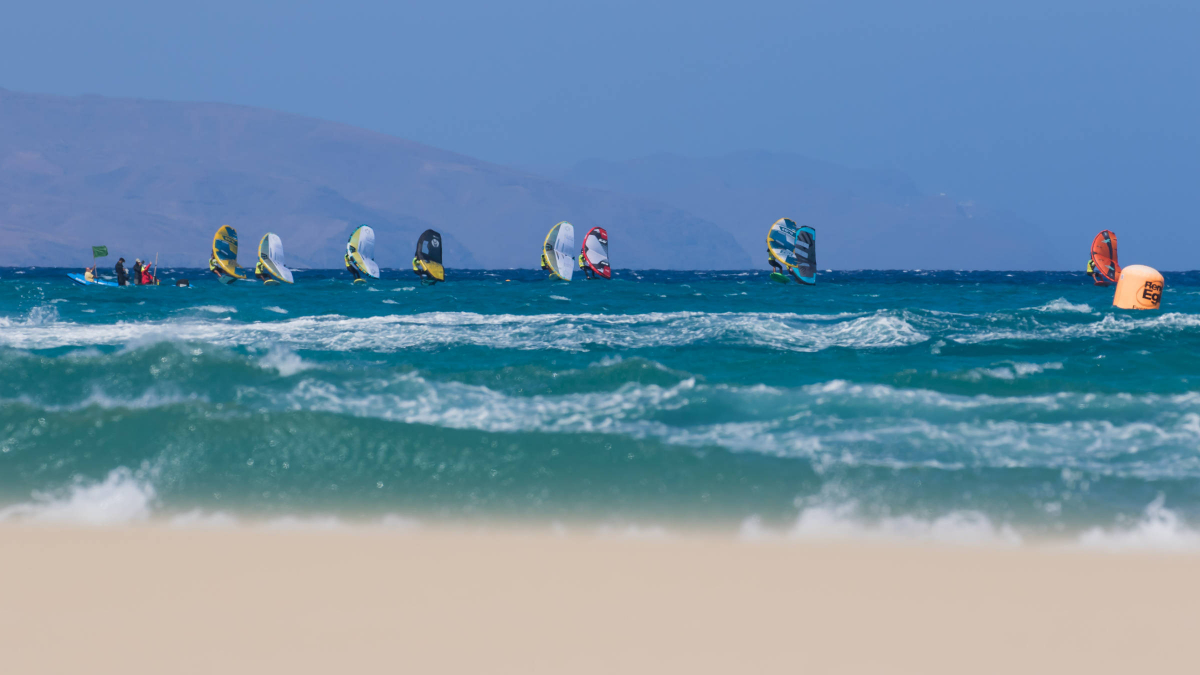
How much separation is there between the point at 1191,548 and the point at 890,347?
1062 centimetres

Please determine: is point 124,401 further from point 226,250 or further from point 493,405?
point 226,250

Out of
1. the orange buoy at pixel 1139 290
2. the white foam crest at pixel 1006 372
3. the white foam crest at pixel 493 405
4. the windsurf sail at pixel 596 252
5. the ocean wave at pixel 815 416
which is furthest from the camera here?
the windsurf sail at pixel 596 252

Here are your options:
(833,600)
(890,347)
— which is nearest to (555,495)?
(833,600)

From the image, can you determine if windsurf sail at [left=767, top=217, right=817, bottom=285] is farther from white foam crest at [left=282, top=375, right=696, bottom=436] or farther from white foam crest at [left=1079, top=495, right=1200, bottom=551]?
white foam crest at [left=1079, top=495, right=1200, bottom=551]

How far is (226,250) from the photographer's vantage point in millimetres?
60375

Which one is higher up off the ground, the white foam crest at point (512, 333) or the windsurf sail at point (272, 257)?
the windsurf sail at point (272, 257)

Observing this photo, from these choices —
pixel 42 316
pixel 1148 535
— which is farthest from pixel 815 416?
pixel 42 316

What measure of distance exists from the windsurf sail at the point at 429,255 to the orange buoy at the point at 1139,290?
4236cm

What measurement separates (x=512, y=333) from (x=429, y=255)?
42.9 metres

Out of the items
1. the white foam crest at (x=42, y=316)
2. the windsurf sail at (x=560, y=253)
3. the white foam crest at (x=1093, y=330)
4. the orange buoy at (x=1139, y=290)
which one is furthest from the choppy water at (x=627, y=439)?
the windsurf sail at (x=560, y=253)

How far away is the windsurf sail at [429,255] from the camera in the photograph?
61344 millimetres

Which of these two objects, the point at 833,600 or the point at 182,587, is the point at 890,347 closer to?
the point at 833,600

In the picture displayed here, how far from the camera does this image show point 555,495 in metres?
8.80

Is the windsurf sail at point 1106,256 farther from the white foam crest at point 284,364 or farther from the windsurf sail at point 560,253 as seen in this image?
the white foam crest at point 284,364
